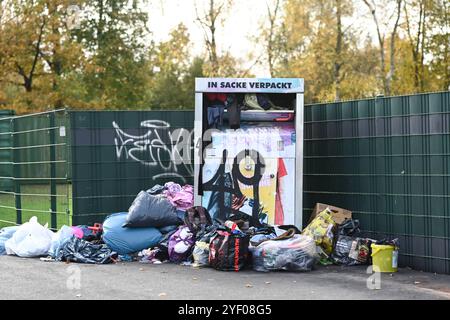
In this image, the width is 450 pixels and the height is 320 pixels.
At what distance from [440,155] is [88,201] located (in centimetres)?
512

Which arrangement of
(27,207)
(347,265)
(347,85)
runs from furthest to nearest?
(347,85) < (27,207) < (347,265)

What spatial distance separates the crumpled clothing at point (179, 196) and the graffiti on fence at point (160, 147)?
1.58ft

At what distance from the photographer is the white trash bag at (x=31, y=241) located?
998 cm

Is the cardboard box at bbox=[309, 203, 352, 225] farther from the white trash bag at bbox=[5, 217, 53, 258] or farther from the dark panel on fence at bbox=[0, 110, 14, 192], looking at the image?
the dark panel on fence at bbox=[0, 110, 14, 192]

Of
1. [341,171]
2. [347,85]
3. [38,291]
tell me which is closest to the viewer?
[38,291]

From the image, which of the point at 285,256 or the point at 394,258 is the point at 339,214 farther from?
the point at 285,256

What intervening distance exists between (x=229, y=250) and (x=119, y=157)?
296 cm

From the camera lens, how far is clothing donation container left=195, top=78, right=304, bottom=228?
9.86m

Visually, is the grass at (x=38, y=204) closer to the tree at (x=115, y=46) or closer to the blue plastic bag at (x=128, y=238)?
the blue plastic bag at (x=128, y=238)

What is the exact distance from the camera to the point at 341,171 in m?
9.84

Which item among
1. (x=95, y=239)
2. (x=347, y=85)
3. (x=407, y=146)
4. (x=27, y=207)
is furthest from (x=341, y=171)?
(x=347, y=85)

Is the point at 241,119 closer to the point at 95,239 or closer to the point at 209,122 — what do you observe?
the point at 209,122

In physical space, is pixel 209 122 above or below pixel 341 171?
above

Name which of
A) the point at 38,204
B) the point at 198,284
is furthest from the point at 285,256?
the point at 38,204
